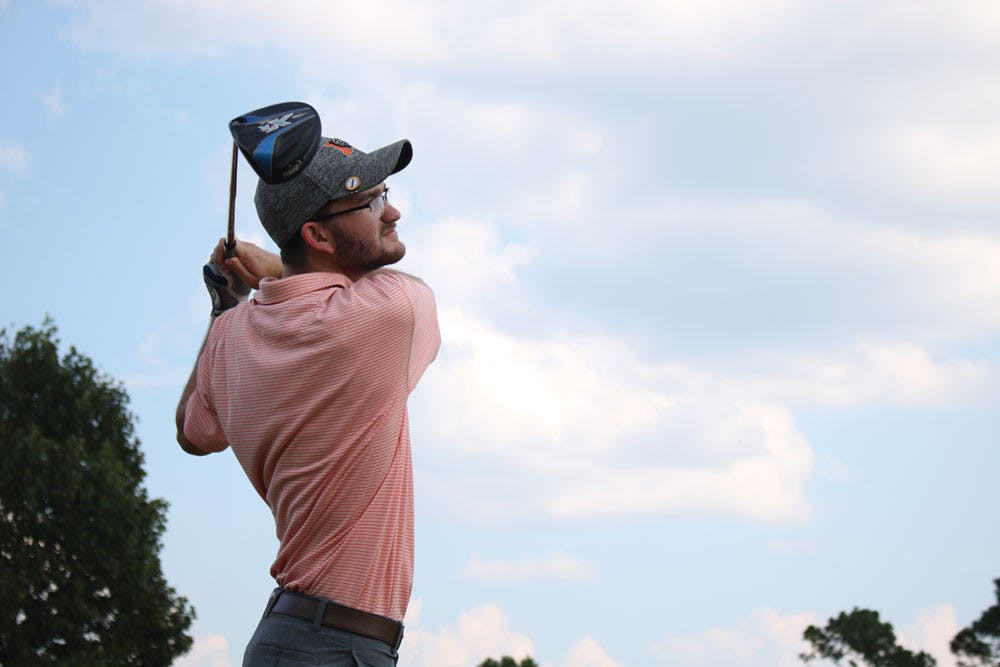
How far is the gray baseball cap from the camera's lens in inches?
174

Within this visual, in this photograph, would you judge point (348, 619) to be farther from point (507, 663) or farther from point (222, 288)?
point (507, 663)

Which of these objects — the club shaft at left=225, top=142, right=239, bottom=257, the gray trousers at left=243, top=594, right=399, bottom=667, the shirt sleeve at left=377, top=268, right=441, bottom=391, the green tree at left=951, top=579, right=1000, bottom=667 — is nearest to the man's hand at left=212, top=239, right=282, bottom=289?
the club shaft at left=225, top=142, right=239, bottom=257

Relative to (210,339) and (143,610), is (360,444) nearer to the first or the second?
(210,339)

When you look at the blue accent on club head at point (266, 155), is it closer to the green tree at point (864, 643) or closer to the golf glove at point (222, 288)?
the golf glove at point (222, 288)

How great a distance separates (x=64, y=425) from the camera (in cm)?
3356

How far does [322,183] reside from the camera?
14.5ft

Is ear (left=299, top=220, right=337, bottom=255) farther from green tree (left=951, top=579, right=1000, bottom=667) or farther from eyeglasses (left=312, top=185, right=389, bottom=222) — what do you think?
green tree (left=951, top=579, right=1000, bottom=667)

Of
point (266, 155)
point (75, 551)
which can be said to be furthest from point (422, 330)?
point (75, 551)

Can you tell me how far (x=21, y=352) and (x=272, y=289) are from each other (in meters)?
31.9

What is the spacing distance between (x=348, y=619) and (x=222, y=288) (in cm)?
167

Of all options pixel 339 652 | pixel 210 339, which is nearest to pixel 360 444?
pixel 339 652

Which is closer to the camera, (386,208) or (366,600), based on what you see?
(366,600)

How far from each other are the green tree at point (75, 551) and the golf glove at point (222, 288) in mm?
27620

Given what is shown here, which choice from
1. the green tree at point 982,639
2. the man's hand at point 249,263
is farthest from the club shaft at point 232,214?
the green tree at point 982,639
